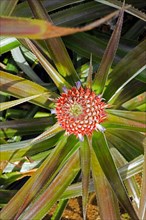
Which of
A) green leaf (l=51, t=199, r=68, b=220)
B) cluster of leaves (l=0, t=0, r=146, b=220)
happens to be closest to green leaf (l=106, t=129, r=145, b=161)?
cluster of leaves (l=0, t=0, r=146, b=220)

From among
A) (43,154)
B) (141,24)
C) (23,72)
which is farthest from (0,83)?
(141,24)

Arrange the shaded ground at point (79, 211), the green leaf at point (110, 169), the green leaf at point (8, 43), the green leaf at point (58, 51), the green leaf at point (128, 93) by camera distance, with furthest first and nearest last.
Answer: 1. the shaded ground at point (79, 211)
2. the green leaf at point (8, 43)
3. the green leaf at point (128, 93)
4. the green leaf at point (58, 51)
5. the green leaf at point (110, 169)

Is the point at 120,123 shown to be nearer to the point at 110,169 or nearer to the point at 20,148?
the point at 110,169

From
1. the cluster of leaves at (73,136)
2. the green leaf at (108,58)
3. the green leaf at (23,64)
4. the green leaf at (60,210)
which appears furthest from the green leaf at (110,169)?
the green leaf at (23,64)

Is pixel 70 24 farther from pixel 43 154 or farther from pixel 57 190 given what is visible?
pixel 57 190

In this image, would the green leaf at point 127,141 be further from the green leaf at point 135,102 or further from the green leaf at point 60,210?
the green leaf at point 60,210
